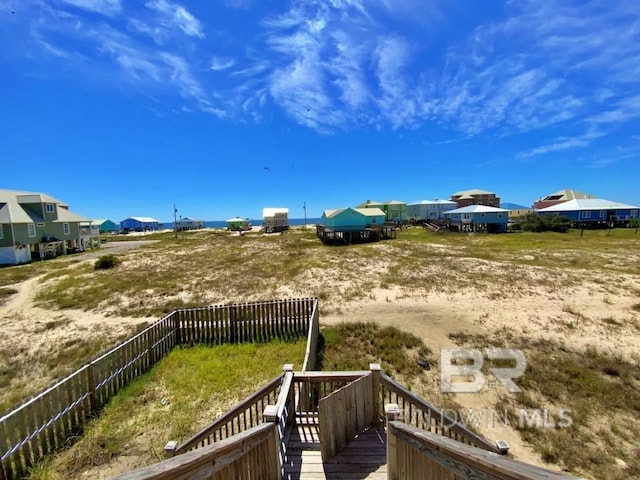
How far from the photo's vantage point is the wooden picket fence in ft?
15.5

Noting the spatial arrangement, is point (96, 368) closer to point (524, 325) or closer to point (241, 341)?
point (241, 341)

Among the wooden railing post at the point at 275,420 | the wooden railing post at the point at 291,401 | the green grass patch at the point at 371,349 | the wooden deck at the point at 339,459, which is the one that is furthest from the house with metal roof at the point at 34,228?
the wooden railing post at the point at 275,420

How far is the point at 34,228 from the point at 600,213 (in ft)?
248

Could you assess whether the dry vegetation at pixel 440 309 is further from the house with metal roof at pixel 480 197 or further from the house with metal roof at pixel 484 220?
the house with metal roof at pixel 480 197

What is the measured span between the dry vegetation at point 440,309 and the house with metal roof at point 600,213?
2672 centimetres

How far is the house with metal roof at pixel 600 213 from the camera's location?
46.2 meters

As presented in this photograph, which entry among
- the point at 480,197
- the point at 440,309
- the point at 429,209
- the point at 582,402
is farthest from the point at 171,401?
the point at 480,197

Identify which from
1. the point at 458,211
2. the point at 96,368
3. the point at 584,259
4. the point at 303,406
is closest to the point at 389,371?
the point at 303,406

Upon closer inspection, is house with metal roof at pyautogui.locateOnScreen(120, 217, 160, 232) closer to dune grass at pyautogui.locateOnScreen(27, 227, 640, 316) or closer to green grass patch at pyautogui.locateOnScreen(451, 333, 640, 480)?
dune grass at pyautogui.locateOnScreen(27, 227, 640, 316)

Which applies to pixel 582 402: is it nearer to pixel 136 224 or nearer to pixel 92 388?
pixel 92 388

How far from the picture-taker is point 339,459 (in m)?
4.21

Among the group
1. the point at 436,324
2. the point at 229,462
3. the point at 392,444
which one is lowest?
the point at 436,324

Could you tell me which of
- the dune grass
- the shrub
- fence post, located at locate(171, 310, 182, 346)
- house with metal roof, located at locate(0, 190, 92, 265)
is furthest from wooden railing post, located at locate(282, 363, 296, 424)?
house with metal roof, located at locate(0, 190, 92, 265)

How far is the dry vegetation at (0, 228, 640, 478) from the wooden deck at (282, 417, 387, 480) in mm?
3001
